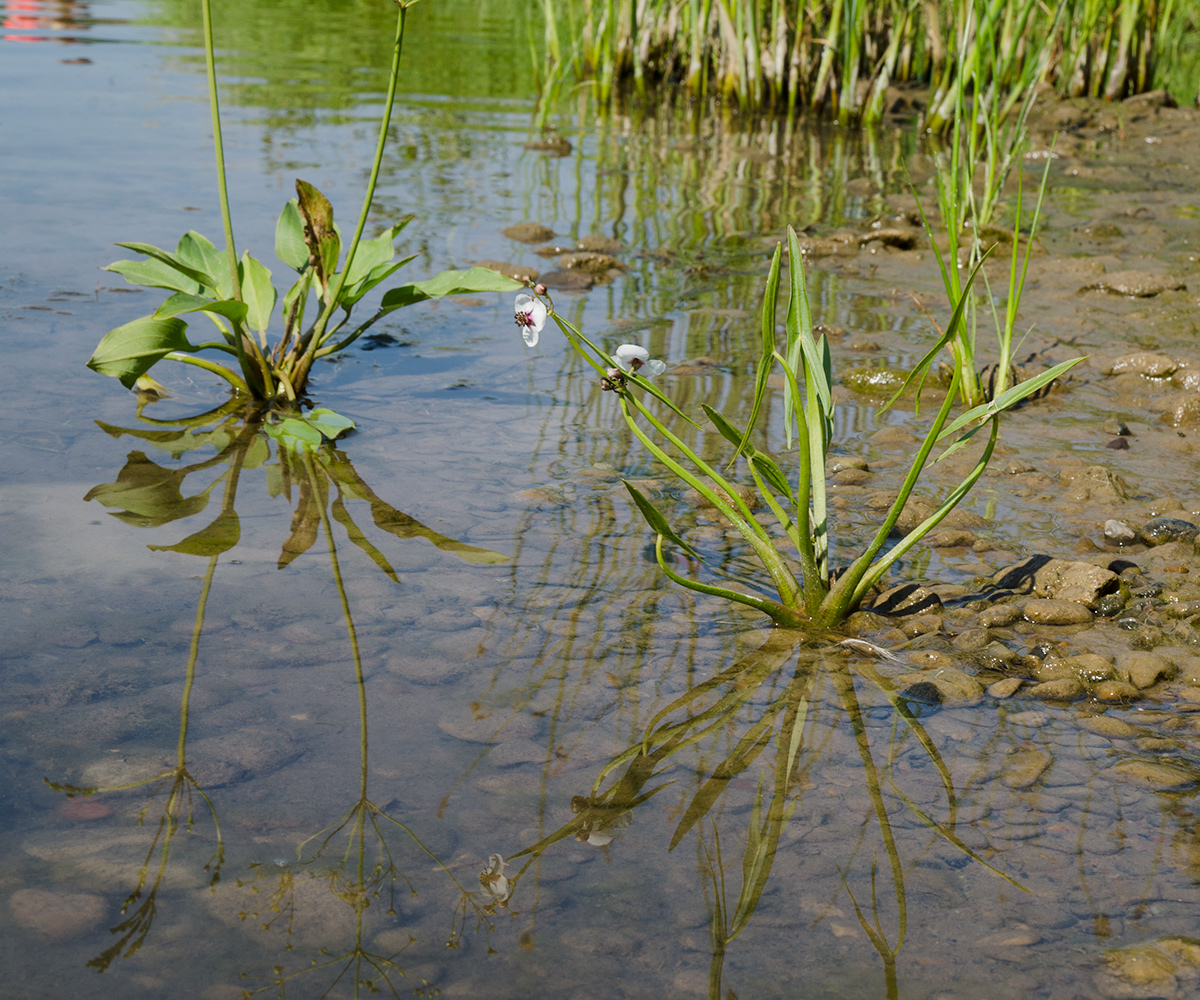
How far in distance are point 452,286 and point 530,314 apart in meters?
1.19

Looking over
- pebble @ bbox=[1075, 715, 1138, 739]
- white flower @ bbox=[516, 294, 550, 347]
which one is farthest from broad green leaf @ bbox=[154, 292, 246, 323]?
pebble @ bbox=[1075, 715, 1138, 739]

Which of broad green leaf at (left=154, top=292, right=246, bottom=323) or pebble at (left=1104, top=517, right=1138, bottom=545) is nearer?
pebble at (left=1104, top=517, right=1138, bottom=545)

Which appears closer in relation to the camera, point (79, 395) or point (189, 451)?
point (189, 451)

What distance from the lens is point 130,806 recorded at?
5.45 ft

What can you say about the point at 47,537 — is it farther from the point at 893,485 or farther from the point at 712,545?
the point at 893,485

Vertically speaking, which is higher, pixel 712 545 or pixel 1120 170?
pixel 1120 170

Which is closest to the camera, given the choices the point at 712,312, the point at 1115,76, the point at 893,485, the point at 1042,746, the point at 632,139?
the point at 1042,746

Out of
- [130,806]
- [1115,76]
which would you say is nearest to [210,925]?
[130,806]

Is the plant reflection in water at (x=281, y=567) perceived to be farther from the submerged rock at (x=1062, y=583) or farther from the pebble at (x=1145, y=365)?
the pebble at (x=1145, y=365)

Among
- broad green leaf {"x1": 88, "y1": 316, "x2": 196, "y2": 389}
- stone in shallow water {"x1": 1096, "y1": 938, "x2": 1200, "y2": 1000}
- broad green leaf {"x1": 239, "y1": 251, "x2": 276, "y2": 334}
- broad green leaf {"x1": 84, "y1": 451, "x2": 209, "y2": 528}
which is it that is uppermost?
broad green leaf {"x1": 239, "y1": 251, "x2": 276, "y2": 334}

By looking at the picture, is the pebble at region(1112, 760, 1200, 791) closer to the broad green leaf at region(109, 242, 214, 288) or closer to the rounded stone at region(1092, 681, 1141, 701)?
the rounded stone at region(1092, 681, 1141, 701)

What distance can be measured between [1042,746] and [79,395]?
2.86m

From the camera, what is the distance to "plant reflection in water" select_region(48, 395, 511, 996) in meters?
1.46

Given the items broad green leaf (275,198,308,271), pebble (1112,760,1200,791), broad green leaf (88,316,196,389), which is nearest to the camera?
pebble (1112,760,1200,791)
